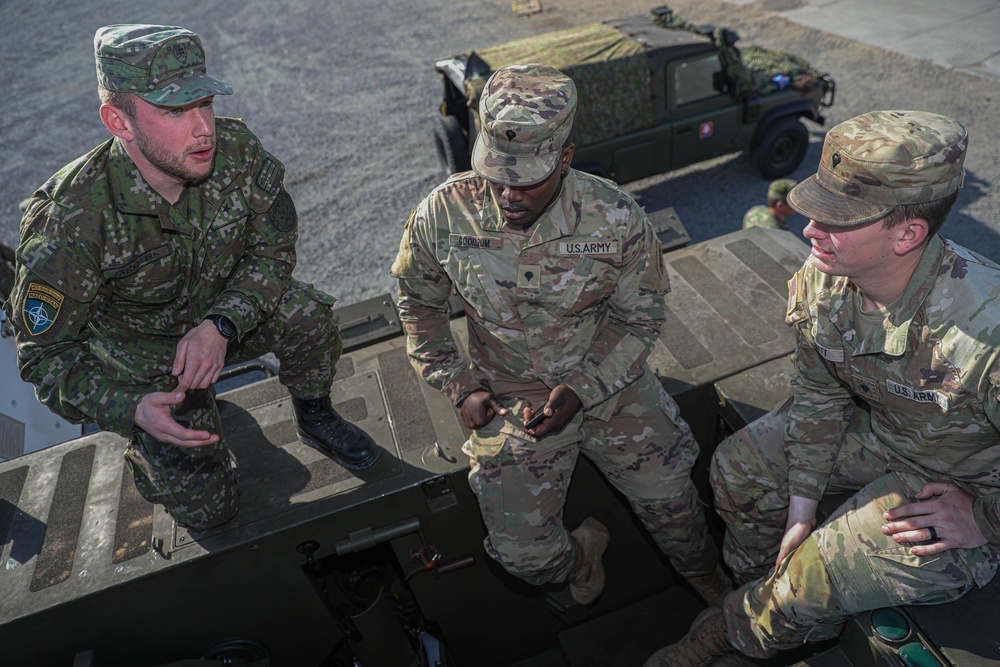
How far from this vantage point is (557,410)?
8.82 feet

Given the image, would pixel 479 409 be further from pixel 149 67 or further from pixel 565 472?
pixel 149 67

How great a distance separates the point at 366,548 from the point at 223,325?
97cm

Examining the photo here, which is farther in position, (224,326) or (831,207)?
(224,326)

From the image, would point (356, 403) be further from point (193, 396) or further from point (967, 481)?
point (967, 481)

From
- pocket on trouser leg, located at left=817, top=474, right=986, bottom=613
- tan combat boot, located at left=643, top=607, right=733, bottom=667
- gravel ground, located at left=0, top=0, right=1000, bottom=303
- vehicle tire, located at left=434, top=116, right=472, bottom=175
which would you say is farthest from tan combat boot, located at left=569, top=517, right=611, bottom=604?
vehicle tire, located at left=434, top=116, right=472, bottom=175

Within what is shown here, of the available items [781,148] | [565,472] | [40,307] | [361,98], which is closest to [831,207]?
[565,472]

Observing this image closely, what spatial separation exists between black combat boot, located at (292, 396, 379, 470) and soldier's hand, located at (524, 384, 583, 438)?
2.10ft

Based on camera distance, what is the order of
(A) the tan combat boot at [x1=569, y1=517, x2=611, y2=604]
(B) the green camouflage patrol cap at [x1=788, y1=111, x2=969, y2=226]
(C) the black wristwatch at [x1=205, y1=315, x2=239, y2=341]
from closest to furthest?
1. (B) the green camouflage patrol cap at [x1=788, y1=111, x2=969, y2=226]
2. (C) the black wristwatch at [x1=205, y1=315, x2=239, y2=341]
3. (A) the tan combat boot at [x1=569, y1=517, x2=611, y2=604]

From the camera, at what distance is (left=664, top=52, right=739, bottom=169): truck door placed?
6191 mm

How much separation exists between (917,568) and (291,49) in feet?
36.6

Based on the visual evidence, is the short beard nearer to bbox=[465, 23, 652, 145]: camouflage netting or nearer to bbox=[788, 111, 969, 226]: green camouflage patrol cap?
Answer: bbox=[788, 111, 969, 226]: green camouflage patrol cap

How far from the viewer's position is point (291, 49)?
11320 mm

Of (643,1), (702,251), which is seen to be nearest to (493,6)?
(643,1)

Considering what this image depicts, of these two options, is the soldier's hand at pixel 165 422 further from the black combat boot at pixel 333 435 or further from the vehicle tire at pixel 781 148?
the vehicle tire at pixel 781 148
